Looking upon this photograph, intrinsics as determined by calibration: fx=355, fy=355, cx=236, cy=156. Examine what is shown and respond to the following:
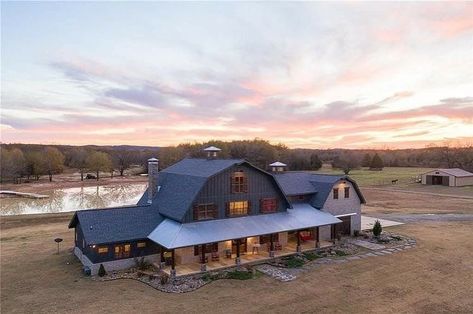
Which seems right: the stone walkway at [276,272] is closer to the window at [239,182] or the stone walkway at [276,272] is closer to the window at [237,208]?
the window at [237,208]

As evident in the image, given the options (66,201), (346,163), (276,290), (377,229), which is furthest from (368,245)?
(346,163)

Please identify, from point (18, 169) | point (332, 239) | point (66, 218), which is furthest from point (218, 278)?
point (18, 169)

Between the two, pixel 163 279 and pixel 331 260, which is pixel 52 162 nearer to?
pixel 163 279

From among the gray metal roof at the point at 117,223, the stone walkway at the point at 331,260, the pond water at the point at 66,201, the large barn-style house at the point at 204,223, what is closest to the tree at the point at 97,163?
the pond water at the point at 66,201

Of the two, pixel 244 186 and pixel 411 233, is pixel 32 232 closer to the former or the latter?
pixel 244 186

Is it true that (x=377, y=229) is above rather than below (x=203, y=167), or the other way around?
below

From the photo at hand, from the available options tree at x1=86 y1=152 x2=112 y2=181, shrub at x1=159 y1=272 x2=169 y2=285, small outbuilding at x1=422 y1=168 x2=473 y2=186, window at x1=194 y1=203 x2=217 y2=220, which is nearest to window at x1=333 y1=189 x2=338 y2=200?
window at x1=194 y1=203 x2=217 y2=220
